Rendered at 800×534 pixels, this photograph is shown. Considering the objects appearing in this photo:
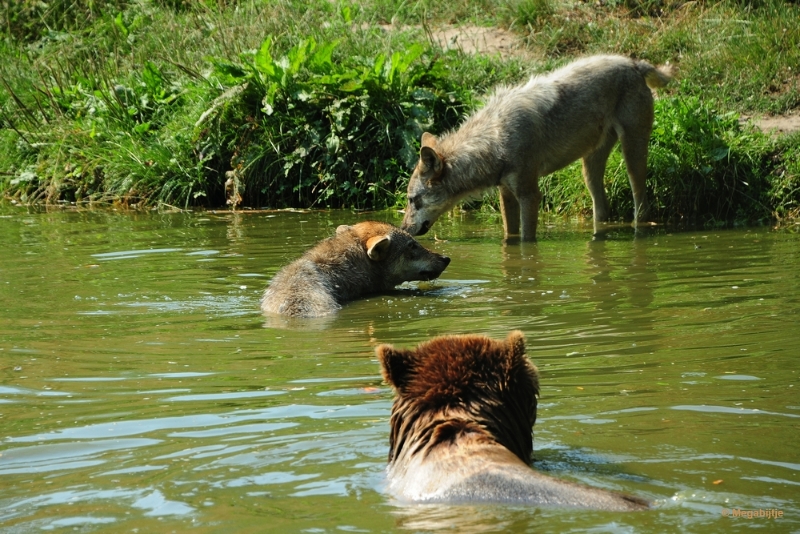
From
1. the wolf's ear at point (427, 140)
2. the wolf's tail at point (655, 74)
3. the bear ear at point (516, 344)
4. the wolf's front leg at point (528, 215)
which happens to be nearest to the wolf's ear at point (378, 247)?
the wolf's front leg at point (528, 215)

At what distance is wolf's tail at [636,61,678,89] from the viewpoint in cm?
1332

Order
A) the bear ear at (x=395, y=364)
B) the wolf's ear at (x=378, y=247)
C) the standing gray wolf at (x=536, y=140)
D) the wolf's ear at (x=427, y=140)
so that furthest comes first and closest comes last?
the wolf's ear at (x=427, y=140), the standing gray wolf at (x=536, y=140), the wolf's ear at (x=378, y=247), the bear ear at (x=395, y=364)

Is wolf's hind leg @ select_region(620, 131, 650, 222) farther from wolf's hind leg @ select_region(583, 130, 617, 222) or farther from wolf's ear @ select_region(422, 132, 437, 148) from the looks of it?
wolf's ear @ select_region(422, 132, 437, 148)

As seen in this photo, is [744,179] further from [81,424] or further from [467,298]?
[81,424]

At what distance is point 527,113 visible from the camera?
12.8m

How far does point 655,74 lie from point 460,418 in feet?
33.6

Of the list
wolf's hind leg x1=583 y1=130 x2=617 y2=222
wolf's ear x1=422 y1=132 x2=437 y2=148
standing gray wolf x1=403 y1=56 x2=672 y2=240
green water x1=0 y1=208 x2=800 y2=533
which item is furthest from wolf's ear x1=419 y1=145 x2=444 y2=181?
wolf's hind leg x1=583 y1=130 x2=617 y2=222

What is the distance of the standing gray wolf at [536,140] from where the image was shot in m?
12.7

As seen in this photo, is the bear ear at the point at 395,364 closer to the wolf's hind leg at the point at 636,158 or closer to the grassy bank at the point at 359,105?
the wolf's hind leg at the point at 636,158

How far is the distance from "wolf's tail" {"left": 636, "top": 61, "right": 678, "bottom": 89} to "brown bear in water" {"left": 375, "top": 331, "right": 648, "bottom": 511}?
9695 millimetres

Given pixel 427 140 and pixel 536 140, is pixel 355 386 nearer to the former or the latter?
pixel 536 140

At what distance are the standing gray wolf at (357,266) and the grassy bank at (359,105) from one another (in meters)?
4.50

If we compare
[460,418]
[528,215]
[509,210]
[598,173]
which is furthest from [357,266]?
[460,418]

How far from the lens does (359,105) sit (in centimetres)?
1529
